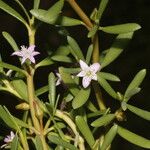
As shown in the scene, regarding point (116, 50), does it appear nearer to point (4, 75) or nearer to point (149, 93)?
point (4, 75)

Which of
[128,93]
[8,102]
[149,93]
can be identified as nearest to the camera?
[128,93]

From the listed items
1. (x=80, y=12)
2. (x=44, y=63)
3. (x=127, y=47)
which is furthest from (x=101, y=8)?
(x=127, y=47)

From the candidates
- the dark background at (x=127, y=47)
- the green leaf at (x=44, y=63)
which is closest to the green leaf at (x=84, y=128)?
the green leaf at (x=44, y=63)

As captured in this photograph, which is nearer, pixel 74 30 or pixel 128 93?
pixel 128 93

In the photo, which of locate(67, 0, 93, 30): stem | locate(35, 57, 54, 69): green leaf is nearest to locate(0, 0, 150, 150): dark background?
locate(35, 57, 54, 69): green leaf

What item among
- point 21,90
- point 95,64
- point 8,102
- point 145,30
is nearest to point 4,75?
point 21,90

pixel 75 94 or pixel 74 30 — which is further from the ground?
pixel 74 30

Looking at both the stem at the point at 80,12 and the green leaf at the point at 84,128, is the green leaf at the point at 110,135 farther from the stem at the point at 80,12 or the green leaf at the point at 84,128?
the stem at the point at 80,12
